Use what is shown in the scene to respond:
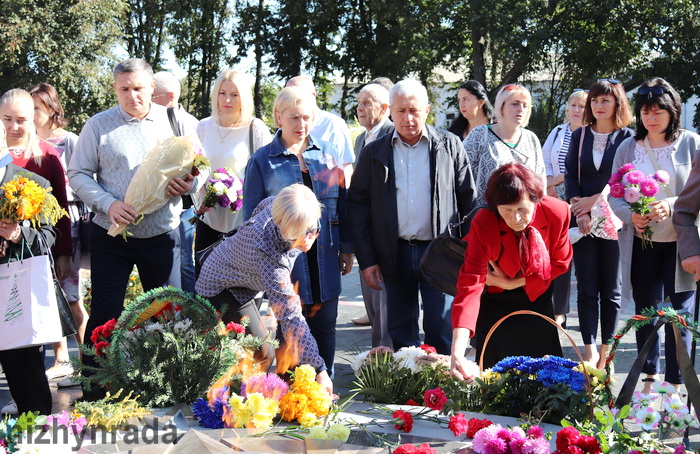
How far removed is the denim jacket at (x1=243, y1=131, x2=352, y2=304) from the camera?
15.4ft

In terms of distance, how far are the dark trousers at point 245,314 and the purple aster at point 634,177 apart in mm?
2322

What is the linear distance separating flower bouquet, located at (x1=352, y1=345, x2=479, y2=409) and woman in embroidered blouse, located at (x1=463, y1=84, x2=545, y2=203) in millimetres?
1543

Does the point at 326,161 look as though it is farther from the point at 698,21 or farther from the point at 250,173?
the point at 698,21

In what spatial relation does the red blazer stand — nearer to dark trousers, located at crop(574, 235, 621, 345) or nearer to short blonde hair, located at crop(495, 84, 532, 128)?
dark trousers, located at crop(574, 235, 621, 345)

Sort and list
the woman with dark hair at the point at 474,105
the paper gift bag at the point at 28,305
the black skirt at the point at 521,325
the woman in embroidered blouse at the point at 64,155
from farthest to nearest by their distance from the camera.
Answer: the woman with dark hair at the point at 474,105 → the woman in embroidered blouse at the point at 64,155 → the black skirt at the point at 521,325 → the paper gift bag at the point at 28,305

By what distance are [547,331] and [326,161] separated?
1684mm

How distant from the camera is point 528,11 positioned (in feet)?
78.7

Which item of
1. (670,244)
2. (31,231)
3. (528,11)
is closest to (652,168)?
(670,244)

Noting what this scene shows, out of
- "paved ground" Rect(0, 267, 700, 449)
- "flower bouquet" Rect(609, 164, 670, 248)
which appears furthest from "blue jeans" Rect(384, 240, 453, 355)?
"flower bouquet" Rect(609, 164, 670, 248)

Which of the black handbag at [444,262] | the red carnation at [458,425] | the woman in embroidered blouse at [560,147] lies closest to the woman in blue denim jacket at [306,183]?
the black handbag at [444,262]

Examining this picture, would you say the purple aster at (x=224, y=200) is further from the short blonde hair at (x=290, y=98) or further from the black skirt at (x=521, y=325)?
the black skirt at (x=521, y=325)

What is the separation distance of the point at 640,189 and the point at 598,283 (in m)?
0.95

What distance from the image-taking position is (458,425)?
3176 millimetres

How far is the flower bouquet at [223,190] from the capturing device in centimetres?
500
